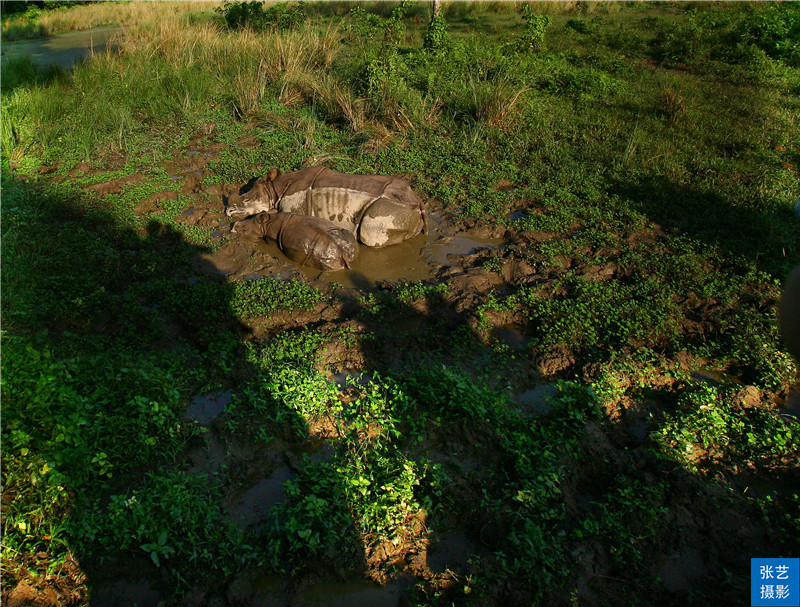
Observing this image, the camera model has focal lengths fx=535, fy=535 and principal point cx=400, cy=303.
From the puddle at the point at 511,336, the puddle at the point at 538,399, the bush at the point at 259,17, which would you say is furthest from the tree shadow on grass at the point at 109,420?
the bush at the point at 259,17

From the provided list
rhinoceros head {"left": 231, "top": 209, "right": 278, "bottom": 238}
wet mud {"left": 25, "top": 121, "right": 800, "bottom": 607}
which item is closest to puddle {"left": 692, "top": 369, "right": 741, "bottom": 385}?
wet mud {"left": 25, "top": 121, "right": 800, "bottom": 607}

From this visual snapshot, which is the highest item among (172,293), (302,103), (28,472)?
(302,103)

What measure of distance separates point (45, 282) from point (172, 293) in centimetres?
129

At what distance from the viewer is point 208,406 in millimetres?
4543

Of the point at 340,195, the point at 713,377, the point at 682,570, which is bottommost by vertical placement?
the point at 682,570

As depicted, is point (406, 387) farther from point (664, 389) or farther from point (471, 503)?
point (664, 389)

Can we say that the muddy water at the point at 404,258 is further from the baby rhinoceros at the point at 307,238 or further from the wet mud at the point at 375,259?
the baby rhinoceros at the point at 307,238

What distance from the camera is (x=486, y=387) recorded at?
459 centimetres

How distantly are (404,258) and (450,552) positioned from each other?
162 inches

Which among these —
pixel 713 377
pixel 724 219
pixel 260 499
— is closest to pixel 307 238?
pixel 260 499

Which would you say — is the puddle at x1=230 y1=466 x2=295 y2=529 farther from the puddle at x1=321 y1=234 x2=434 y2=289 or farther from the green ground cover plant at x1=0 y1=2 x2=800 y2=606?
the puddle at x1=321 y1=234 x2=434 y2=289

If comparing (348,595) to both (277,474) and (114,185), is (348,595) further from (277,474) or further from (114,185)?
(114,185)

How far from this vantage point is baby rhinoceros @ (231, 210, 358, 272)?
6527mm

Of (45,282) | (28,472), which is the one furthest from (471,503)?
(45,282)
